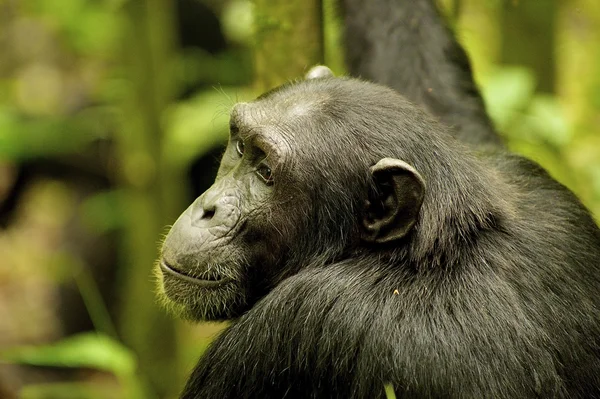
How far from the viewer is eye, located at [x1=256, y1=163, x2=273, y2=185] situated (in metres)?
3.86

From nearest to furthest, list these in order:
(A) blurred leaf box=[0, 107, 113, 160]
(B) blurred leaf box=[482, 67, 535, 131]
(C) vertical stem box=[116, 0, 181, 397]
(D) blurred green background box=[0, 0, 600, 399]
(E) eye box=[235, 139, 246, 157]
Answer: (E) eye box=[235, 139, 246, 157]
(D) blurred green background box=[0, 0, 600, 399]
(B) blurred leaf box=[482, 67, 535, 131]
(C) vertical stem box=[116, 0, 181, 397]
(A) blurred leaf box=[0, 107, 113, 160]

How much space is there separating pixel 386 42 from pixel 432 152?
150 cm

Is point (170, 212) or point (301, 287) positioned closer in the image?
point (301, 287)

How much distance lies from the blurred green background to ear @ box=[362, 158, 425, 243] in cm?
120

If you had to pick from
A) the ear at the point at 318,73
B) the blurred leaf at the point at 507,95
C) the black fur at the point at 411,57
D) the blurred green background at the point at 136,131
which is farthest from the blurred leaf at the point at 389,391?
the blurred leaf at the point at 507,95

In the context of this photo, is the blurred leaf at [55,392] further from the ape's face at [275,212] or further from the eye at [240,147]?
the eye at [240,147]

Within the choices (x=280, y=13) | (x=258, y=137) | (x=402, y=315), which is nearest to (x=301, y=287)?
(x=402, y=315)

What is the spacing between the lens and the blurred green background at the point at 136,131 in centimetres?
556

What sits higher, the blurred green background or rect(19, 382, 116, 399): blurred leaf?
the blurred green background

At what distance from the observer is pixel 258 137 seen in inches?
152

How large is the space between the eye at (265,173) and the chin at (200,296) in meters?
0.48

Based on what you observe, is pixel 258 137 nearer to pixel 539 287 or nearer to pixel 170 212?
pixel 539 287

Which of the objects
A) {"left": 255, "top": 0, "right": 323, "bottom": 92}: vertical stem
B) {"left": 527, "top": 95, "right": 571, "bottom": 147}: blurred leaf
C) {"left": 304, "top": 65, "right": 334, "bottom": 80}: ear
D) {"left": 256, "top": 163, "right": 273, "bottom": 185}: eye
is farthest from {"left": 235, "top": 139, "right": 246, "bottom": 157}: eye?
{"left": 527, "top": 95, "right": 571, "bottom": 147}: blurred leaf

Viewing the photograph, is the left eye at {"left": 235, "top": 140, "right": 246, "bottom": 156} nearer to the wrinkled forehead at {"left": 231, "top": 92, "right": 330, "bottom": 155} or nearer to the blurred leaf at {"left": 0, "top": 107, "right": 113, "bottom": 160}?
the wrinkled forehead at {"left": 231, "top": 92, "right": 330, "bottom": 155}
